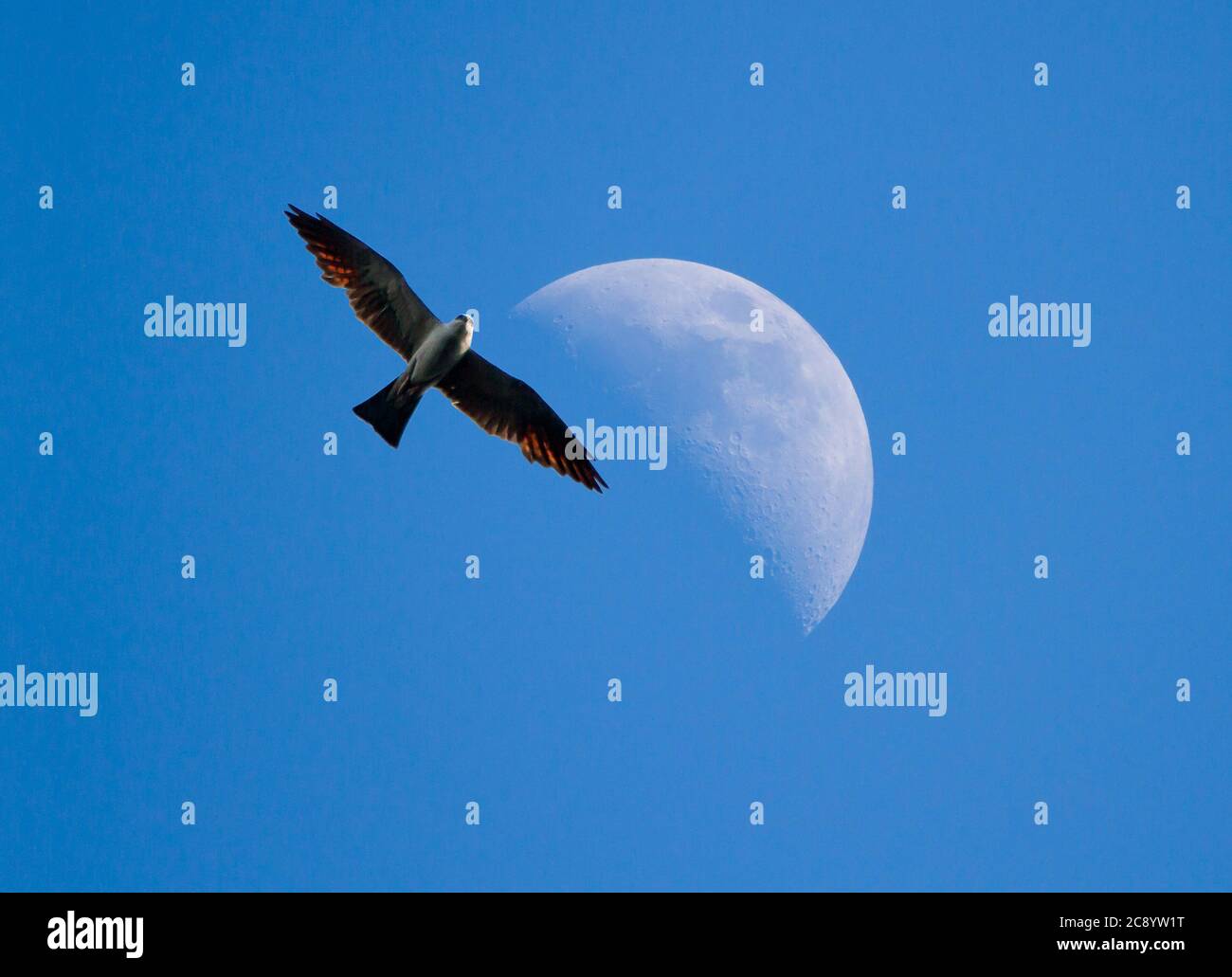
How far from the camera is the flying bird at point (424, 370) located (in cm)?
1341

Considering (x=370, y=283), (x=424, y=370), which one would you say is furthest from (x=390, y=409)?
(x=370, y=283)

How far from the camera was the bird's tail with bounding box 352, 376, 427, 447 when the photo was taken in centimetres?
1317

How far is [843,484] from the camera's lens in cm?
1725

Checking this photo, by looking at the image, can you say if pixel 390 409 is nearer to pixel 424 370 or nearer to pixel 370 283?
pixel 424 370

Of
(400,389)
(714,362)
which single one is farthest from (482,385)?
(714,362)

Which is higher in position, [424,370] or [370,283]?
[370,283]

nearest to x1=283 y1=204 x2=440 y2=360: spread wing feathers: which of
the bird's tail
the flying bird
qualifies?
the flying bird

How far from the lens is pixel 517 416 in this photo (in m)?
14.1

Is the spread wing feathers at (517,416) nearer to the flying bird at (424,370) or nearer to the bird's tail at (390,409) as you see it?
the flying bird at (424,370)

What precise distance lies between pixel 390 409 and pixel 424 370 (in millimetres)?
505

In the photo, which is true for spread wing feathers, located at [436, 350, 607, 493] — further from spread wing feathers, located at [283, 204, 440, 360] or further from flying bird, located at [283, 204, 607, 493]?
spread wing feathers, located at [283, 204, 440, 360]

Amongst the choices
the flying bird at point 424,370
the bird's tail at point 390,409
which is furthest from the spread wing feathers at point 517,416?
the bird's tail at point 390,409

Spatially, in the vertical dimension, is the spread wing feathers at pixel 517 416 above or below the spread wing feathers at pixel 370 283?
below
